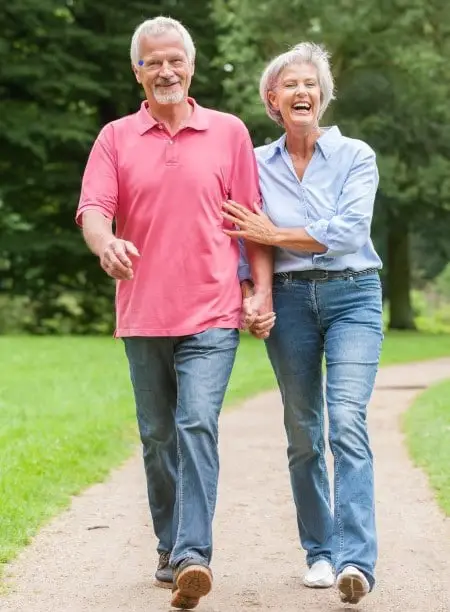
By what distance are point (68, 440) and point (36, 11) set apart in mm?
18604

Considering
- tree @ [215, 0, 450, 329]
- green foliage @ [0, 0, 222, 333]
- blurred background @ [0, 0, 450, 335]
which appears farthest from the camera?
tree @ [215, 0, 450, 329]

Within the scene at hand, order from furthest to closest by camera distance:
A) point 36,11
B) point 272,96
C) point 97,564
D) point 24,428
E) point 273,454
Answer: point 36,11
point 24,428
point 273,454
point 97,564
point 272,96

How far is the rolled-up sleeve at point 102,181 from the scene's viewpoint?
461 cm

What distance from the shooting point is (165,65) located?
462 cm

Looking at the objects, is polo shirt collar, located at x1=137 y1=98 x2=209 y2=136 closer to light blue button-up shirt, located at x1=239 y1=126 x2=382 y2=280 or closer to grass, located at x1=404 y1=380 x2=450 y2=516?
light blue button-up shirt, located at x1=239 y1=126 x2=382 y2=280

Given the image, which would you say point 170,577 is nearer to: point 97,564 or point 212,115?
point 97,564

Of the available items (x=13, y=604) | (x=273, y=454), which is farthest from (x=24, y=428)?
(x=13, y=604)

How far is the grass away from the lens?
779cm

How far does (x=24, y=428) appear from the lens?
984cm

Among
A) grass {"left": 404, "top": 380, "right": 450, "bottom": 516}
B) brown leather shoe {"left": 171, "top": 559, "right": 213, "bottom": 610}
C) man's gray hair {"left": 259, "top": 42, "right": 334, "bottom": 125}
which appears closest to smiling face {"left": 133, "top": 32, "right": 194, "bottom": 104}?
man's gray hair {"left": 259, "top": 42, "right": 334, "bottom": 125}

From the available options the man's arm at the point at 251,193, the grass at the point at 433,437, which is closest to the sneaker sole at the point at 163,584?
the man's arm at the point at 251,193

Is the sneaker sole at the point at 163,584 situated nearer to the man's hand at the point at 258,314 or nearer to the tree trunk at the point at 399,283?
the man's hand at the point at 258,314

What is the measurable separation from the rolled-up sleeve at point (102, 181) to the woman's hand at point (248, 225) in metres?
0.42

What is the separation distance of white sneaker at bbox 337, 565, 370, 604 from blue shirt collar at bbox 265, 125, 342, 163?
5.11 ft
